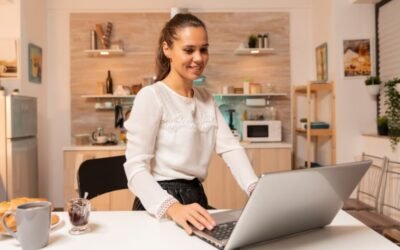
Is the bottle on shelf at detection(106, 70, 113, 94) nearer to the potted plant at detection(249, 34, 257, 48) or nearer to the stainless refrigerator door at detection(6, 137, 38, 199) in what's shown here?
the stainless refrigerator door at detection(6, 137, 38, 199)

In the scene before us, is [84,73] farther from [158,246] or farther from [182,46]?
[158,246]

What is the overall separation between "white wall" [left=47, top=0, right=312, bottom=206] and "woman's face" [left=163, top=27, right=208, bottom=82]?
3136 mm

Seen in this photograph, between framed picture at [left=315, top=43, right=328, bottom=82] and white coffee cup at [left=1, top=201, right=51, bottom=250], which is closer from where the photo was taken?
white coffee cup at [left=1, top=201, right=51, bottom=250]

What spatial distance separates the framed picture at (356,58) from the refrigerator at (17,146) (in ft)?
9.75

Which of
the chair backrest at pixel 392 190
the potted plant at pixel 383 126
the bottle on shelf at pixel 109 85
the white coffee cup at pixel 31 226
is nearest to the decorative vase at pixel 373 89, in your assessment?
the potted plant at pixel 383 126

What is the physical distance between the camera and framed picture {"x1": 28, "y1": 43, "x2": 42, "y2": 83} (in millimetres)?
3729

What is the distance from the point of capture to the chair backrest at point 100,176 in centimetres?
144

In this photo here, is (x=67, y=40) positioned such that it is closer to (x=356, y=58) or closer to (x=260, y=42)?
(x=260, y=42)

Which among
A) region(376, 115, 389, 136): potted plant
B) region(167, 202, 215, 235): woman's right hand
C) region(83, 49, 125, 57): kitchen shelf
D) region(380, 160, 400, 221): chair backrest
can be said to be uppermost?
region(83, 49, 125, 57): kitchen shelf

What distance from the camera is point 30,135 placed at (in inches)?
134

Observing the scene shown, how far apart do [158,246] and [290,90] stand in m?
3.63

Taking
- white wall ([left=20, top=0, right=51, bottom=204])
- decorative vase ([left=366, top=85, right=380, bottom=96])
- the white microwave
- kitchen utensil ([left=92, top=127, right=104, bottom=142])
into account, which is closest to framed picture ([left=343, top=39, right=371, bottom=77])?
decorative vase ([left=366, top=85, right=380, bottom=96])

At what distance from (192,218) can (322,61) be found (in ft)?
10.8

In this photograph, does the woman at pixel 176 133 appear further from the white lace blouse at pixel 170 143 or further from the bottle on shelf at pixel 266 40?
the bottle on shelf at pixel 266 40
